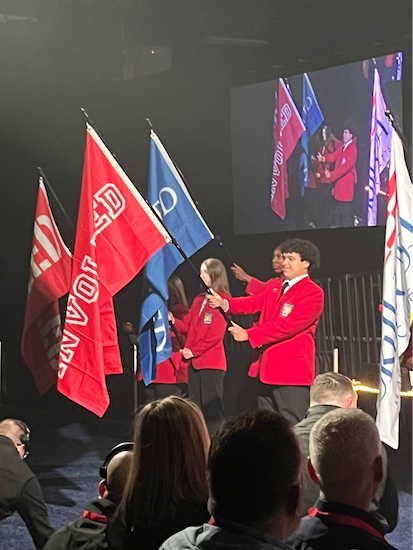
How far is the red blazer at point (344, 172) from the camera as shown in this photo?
7.35 m

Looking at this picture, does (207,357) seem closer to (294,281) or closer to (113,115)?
(294,281)

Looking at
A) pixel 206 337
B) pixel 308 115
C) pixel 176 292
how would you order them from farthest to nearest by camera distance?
pixel 308 115, pixel 176 292, pixel 206 337

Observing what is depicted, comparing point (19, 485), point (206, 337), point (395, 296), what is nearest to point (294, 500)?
point (19, 485)

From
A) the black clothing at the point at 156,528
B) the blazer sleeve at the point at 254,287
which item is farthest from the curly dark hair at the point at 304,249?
the black clothing at the point at 156,528

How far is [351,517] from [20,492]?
2.23 metres

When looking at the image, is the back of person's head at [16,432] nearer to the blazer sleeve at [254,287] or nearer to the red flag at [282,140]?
the blazer sleeve at [254,287]

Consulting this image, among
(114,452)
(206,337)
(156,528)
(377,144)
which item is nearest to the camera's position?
(156,528)

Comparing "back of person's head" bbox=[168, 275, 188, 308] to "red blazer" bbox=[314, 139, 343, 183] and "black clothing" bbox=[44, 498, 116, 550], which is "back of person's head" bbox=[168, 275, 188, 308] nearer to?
"red blazer" bbox=[314, 139, 343, 183]

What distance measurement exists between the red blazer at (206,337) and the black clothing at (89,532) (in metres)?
3.97

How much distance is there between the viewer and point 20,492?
143 inches

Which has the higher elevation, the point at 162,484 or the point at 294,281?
the point at 294,281

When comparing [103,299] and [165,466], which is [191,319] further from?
[165,466]

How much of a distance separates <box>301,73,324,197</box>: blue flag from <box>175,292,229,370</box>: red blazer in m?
2.10

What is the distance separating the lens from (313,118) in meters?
7.75
